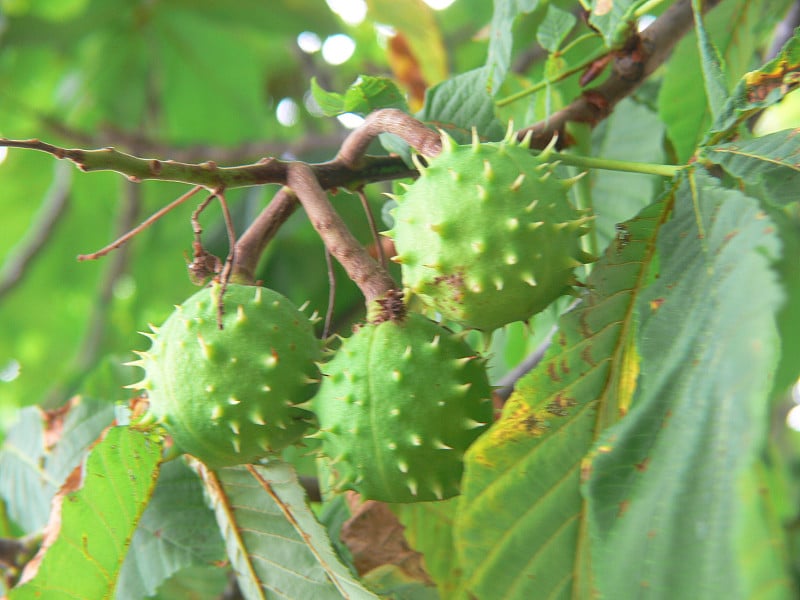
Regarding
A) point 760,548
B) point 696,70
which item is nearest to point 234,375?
point 760,548

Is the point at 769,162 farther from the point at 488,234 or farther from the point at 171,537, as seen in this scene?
the point at 171,537

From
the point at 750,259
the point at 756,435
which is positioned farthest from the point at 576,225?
the point at 756,435

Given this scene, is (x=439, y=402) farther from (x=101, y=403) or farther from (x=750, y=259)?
(x=101, y=403)

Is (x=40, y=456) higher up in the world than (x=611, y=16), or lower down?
lower down

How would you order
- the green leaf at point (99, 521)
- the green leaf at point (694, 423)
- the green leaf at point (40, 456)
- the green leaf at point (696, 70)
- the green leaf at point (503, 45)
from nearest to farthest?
the green leaf at point (694, 423) < the green leaf at point (99, 521) < the green leaf at point (503, 45) < the green leaf at point (696, 70) < the green leaf at point (40, 456)

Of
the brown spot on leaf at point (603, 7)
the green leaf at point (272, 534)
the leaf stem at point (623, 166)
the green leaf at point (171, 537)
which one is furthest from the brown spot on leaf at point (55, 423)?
the brown spot on leaf at point (603, 7)

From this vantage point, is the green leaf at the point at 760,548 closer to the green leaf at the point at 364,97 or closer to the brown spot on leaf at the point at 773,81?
the brown spot on leaf at the point at 773,81
